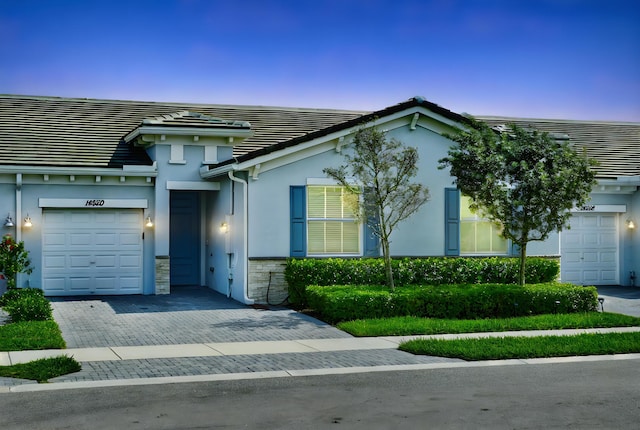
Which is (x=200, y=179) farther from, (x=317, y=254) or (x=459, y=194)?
(x=459, y=194)

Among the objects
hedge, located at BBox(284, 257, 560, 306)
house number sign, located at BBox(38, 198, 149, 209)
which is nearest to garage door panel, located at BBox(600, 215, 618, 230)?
hedge, located at BBox(284, 257, 560, 306)

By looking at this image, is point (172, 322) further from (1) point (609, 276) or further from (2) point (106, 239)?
(1) point (609, 276)

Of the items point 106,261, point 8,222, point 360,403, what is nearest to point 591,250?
point 106,261

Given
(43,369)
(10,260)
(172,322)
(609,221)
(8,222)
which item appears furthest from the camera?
(609,221)

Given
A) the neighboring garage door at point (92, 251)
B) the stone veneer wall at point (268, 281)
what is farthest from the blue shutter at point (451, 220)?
the neighboring garage door at point (92, 251)

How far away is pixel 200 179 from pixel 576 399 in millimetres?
13545

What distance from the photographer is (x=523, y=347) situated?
1311 centimetres

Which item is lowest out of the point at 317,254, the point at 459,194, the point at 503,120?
the point at 317,254

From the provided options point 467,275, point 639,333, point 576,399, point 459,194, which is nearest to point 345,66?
point 459,194

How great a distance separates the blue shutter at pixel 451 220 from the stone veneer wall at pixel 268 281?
13.6 ft

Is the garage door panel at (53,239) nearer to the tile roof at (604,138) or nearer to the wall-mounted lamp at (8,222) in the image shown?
the wall-mounted lamp at (8,222)

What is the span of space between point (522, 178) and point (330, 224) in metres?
4.63

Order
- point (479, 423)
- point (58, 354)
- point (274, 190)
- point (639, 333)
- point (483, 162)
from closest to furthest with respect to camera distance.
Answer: point (479, 423) < point (58, 354) < point (639, 333) < point (483, 162) < point (274, 190)

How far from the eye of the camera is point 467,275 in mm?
19469
